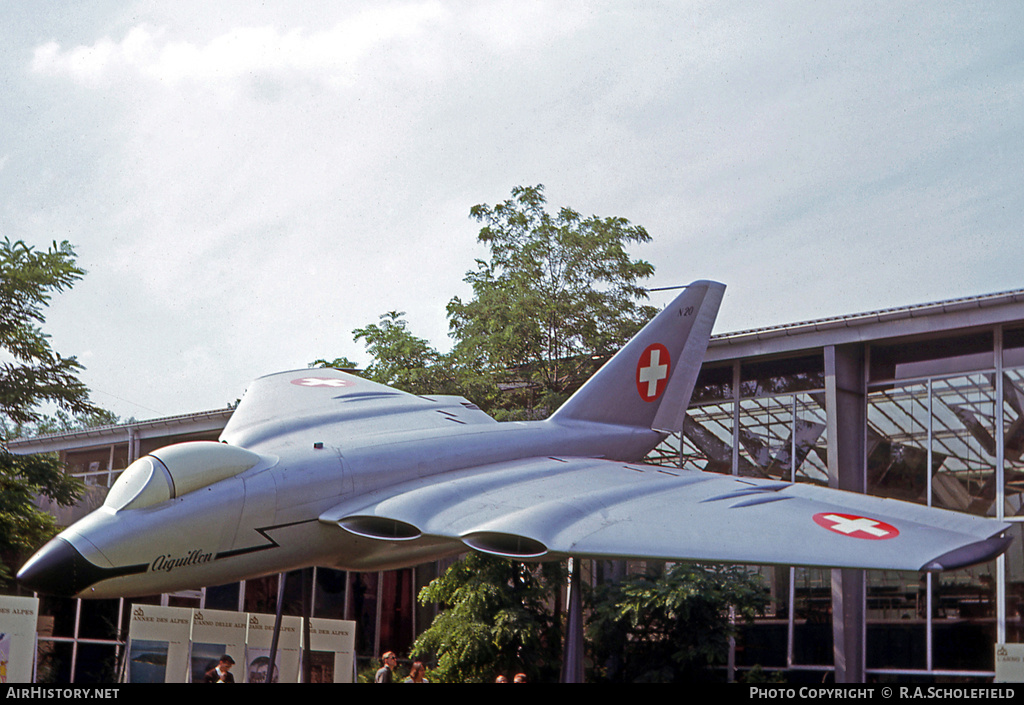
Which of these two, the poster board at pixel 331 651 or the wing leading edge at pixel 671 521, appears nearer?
the wing leading edge at pixel 671 521

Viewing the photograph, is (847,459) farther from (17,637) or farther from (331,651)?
(17,637)

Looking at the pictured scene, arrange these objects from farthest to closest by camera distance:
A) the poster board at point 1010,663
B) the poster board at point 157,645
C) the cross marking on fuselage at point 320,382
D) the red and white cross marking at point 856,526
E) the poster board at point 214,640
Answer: the cross marking on fuselage at point 320,382 → the poster board at point 214,640 → the poster board at point 157,645 → the poster board at point 1010,663 → the red and white cross marking at point 856,526

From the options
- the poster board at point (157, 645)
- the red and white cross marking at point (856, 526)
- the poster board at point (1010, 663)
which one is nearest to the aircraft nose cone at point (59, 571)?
the poster board at point (157, 645)

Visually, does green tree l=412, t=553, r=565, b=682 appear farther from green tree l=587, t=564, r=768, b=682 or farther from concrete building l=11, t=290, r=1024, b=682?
concrete building l=11, t=290, r=1024, b=682

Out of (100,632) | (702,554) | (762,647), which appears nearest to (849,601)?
(762,647)

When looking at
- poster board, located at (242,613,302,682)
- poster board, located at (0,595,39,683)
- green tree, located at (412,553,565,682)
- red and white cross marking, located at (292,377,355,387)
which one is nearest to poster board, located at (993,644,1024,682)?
green tree, located at (412,553,565,682)

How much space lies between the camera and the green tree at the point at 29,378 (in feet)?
55.5

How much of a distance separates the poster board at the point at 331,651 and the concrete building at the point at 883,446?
29.4ft

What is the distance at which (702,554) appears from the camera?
26.3 ft

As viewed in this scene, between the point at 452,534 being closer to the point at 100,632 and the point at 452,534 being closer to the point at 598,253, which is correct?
the point at 598,253

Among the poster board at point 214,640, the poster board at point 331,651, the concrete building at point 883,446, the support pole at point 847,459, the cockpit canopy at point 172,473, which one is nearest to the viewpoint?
the cockpit canopy at point 172,473

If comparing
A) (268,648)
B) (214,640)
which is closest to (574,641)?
(268,648)

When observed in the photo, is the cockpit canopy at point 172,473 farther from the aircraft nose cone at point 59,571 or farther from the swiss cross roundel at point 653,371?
the swiss cross roundel at point 653,371

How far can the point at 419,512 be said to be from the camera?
31.0 feet
